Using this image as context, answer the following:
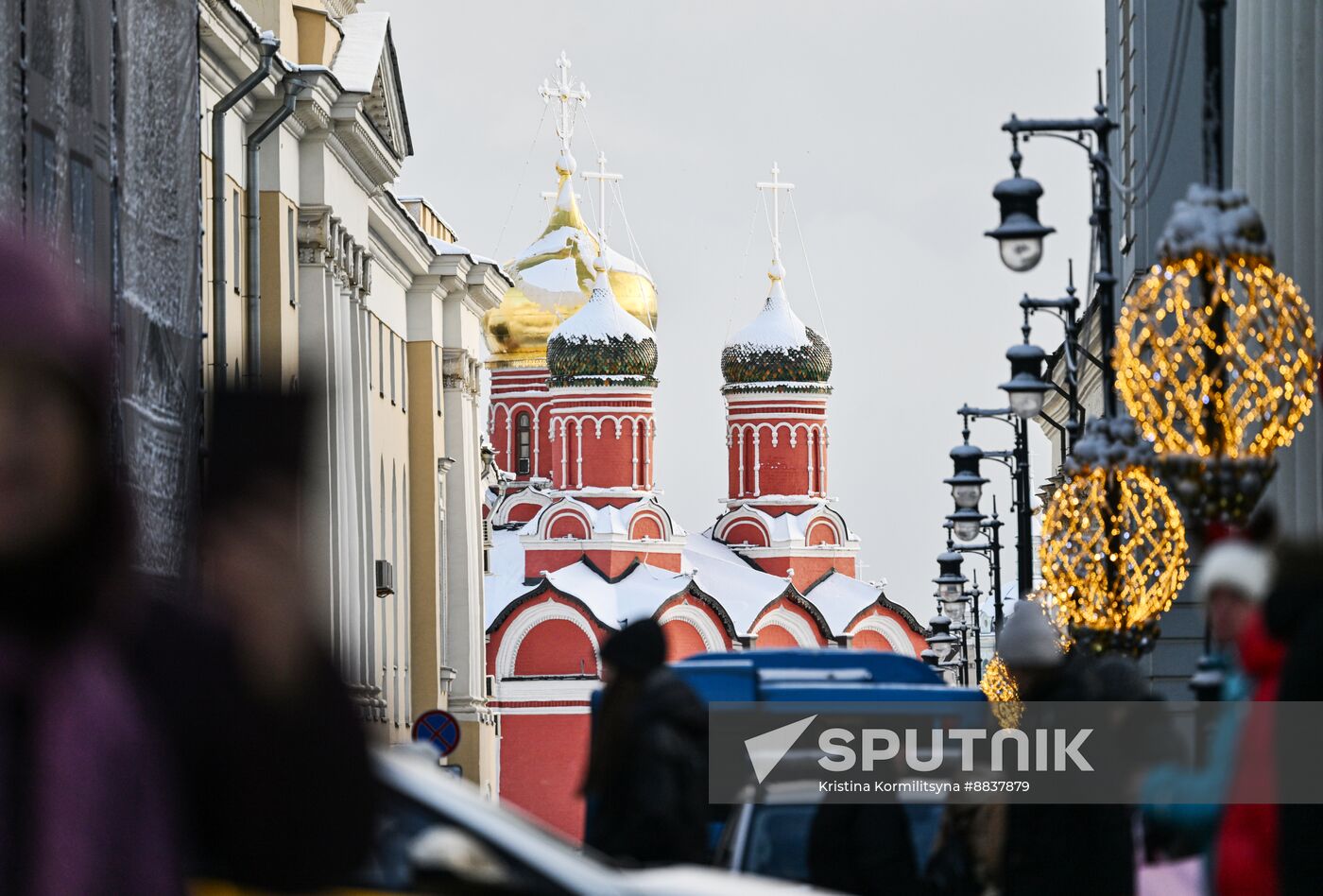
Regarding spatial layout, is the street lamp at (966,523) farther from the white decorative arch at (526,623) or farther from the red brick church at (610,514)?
the white decorative arch at (526,623)

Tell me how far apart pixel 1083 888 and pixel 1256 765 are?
2661 millimetres

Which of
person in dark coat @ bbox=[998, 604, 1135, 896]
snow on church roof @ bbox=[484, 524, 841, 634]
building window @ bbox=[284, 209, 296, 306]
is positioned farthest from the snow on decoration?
snow on church roof @ bbox=[484, 524, 841, 634]

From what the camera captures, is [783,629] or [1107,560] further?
[783,629]

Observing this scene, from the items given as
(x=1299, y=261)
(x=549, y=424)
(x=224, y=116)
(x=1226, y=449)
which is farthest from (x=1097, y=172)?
(x=549, y=424)

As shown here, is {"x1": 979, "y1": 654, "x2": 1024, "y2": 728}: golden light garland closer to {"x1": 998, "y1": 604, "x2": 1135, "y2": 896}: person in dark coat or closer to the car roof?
{"x1": 998, "y1": 604, "x2": 1135, "y2": 896}: person in dark coat

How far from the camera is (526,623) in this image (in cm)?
7238

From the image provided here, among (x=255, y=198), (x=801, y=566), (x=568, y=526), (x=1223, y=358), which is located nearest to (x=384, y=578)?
(x=255, y=198)

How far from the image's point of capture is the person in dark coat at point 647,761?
806cm

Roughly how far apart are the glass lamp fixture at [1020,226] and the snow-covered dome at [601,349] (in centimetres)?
6117

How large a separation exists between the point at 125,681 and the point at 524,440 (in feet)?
266

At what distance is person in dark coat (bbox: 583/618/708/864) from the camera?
26.5 feet

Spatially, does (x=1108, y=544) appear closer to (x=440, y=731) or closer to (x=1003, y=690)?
(x=1003, y=690)

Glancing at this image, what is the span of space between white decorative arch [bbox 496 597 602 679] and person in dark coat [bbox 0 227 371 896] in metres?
69.6

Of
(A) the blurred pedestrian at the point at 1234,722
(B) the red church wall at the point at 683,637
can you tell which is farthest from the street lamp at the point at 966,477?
(B) the red church wall at the point at 683,637
